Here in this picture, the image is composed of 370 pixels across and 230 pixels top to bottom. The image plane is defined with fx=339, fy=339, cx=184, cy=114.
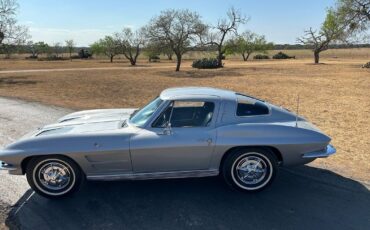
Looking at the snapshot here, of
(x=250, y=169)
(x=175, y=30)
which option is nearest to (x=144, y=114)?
(x=250, y=169)

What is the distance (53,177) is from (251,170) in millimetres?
2548

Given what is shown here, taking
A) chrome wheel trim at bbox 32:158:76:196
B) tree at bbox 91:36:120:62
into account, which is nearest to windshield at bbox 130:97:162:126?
chrome wheel trim at bbox 32:158:76:196

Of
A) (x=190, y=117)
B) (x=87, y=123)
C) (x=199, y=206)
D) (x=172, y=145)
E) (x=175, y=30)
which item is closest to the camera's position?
(x=199, y=206)

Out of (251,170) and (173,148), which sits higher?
(173,148)

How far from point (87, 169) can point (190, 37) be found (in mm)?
30819

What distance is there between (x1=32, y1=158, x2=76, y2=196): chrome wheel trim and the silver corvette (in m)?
0.01

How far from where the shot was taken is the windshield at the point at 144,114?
176 inches

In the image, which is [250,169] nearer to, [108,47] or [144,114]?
[144,114]

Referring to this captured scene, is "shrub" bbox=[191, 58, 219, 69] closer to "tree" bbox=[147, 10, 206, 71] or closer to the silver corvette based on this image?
"tree" bbox=[147, 10, 206, 71]

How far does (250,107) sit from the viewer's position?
4625mm

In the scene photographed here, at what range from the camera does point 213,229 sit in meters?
3.58

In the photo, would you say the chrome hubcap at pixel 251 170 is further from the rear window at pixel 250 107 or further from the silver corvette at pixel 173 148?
the rear window at pixel 250 107

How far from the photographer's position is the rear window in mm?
4541

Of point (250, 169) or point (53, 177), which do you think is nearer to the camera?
point (53, 177)
